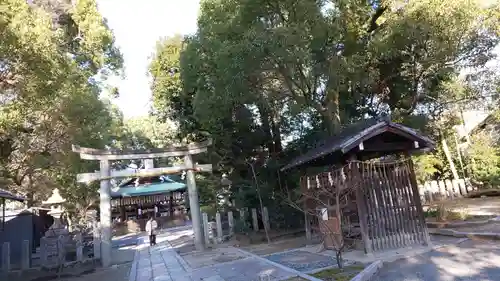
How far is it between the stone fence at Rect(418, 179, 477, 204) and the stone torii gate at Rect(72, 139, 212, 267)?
11.8 metres

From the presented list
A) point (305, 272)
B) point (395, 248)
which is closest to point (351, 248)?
point (395, 248)

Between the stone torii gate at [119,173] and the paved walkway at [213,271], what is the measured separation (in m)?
1.56

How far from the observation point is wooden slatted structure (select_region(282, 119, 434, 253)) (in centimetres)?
850

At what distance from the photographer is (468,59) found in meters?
12.8

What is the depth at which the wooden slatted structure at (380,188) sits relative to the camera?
850 cm

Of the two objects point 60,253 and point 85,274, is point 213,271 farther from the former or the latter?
point 60,253

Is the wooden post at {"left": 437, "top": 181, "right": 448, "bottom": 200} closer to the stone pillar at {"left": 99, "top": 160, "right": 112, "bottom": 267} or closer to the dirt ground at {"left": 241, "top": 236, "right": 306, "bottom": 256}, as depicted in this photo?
the dirt ground at {"left": 241, "top": 236, "right": 306, "bottom": 256}

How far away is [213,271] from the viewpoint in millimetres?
8664

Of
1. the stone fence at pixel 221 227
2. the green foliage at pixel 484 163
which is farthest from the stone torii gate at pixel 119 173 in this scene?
the green foliage at pixel 484 163

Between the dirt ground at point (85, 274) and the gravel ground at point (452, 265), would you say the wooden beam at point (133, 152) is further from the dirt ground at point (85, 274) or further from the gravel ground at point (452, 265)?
the gravel ground at point (452, 265)

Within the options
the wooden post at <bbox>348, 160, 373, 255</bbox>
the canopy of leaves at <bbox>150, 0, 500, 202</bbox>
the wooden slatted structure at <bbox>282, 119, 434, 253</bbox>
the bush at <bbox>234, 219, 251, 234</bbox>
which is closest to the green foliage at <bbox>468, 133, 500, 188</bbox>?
the canopy of leaves at <bbox>150, 0, 500, 202</bbox>

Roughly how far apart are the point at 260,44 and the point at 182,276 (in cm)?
683

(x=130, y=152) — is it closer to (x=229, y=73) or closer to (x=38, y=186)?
(x=229, y=73)

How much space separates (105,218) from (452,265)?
10686mm
